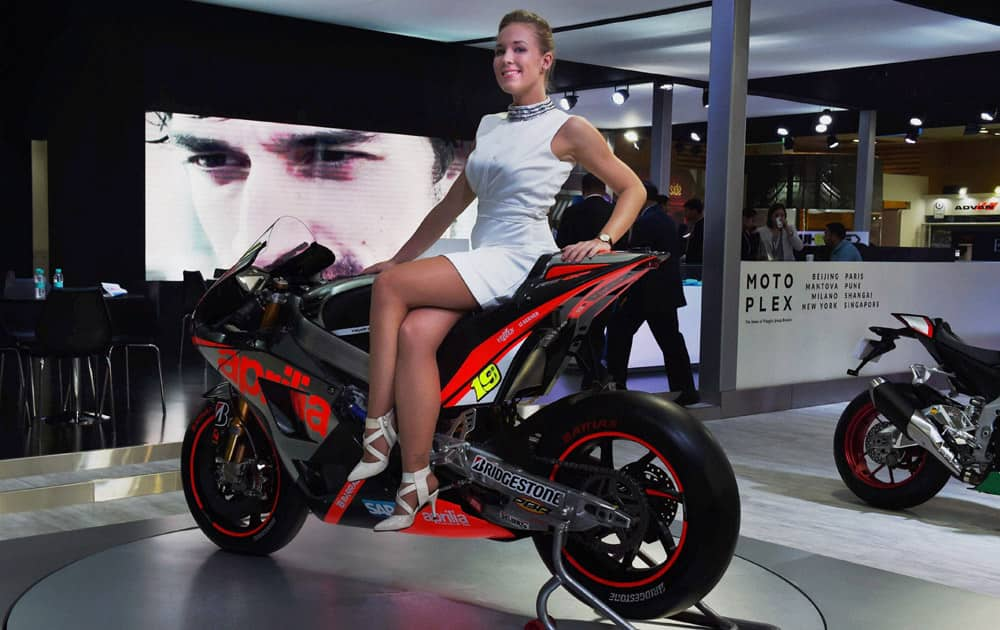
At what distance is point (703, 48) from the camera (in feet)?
36.1

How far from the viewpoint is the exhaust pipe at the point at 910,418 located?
4.38m

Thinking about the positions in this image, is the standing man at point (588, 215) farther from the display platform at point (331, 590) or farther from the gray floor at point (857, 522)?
the display platform at point (331, 590)

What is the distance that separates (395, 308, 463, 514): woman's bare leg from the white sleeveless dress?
0.18 meters

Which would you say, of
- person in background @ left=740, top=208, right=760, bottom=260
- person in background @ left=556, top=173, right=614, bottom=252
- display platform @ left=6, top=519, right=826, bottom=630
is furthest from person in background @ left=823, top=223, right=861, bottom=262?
display platform @ left=6, top=519, right=826, bottom=630

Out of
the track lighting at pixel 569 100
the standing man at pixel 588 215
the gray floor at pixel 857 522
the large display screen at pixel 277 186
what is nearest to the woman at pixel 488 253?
the gray floor at pixel 857 522

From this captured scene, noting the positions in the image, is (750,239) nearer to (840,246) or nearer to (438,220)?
(840,246)

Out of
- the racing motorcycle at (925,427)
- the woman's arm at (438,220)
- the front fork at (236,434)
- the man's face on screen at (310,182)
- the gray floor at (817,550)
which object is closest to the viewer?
the gray floor at (817,550)

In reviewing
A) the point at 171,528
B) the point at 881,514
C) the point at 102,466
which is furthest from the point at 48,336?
the point at 881,514

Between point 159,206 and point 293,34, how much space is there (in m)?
2.04

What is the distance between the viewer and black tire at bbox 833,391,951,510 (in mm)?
4582

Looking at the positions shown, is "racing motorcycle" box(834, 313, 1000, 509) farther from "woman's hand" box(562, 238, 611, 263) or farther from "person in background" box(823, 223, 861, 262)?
"person in background" box(823, 223, 861, 262)

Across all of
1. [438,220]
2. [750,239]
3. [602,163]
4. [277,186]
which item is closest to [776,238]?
[750,239]

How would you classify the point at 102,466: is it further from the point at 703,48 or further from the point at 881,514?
the point at 703,48

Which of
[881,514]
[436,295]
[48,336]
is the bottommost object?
[881,514]
